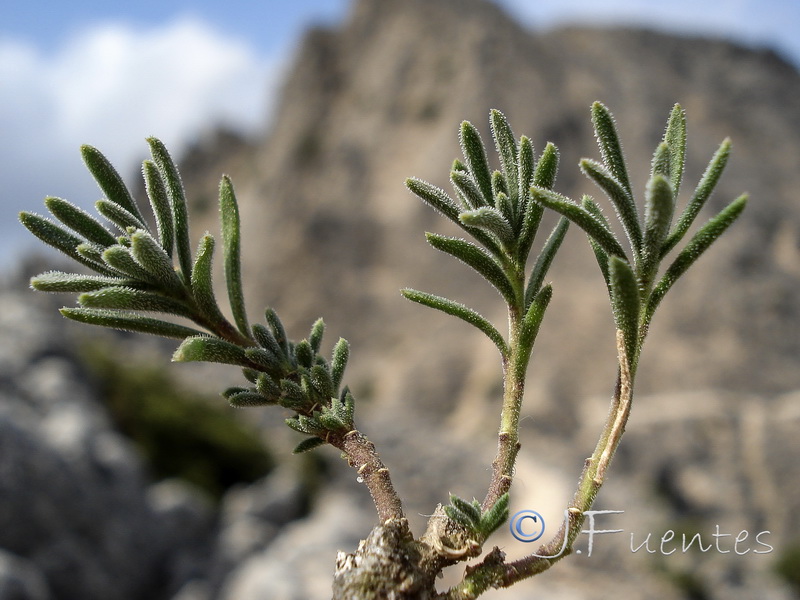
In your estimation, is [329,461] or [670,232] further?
[329,461]

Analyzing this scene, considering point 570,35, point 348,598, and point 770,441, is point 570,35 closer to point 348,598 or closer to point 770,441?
point 770,441

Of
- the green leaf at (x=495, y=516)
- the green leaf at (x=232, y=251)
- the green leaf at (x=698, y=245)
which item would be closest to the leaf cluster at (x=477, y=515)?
the green leaf at (x=495, y=516)

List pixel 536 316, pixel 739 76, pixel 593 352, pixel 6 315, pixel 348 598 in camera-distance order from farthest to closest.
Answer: pixel 739 76 < pixel 593 352 < pixel 6 315 < pixel 536 316 < pixel 348 598

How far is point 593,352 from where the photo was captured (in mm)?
24078

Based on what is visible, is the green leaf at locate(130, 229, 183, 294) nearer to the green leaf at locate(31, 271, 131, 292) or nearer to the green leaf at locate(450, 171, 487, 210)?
the green leaf at locate(31, 271, 131, 292)

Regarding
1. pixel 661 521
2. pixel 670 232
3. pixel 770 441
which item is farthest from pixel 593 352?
pixel 670 232

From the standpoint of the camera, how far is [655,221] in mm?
759

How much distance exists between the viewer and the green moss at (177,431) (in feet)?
39.6

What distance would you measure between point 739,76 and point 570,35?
7.40 m

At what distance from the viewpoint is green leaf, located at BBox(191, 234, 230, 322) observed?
838 mm

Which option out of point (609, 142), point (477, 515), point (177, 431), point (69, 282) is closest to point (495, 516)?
point (477, 515)

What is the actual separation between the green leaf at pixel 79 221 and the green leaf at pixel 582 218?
1.90 ft

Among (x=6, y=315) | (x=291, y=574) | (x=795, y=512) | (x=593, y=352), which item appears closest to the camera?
(x=291, y=574)

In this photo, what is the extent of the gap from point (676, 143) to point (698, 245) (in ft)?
0.53
